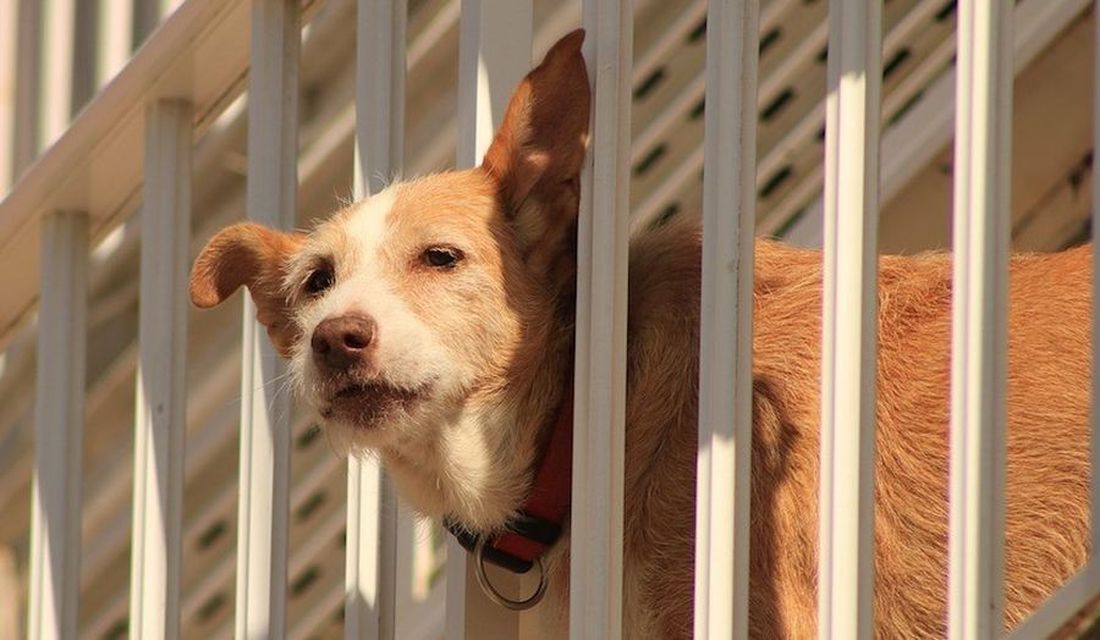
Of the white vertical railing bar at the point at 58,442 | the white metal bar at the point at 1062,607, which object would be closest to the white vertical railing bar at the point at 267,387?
the white vertical railing bar at the point at 58,442

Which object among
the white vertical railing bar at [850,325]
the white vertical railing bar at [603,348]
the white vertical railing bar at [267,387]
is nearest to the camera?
the white vertical railing bar at [850,325]

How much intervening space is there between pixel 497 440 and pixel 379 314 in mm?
302

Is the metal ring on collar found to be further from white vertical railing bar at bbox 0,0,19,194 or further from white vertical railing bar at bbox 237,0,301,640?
white vertical railing bar at bbox 0,0,19,194

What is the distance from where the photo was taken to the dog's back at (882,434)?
2.76 metres

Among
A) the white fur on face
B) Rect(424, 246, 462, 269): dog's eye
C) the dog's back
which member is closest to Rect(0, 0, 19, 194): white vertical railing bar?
the white fur on face

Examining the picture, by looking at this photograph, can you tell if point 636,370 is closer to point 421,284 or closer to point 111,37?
point 421,284

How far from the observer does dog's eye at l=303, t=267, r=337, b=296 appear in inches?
124

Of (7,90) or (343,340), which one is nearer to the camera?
(343,340)

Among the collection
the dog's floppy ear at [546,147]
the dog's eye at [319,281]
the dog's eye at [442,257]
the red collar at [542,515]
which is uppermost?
the dog's floppy ear at [546,147]

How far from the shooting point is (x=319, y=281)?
318cm

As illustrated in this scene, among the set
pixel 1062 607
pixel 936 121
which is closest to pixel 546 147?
pixel 1062 607

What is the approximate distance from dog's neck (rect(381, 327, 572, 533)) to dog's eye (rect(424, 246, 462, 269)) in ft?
0.61

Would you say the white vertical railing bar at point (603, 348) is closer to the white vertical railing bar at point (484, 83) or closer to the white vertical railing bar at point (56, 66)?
the white vertical railing bar at point (484, 83)

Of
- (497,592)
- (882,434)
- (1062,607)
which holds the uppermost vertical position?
(882,434)
